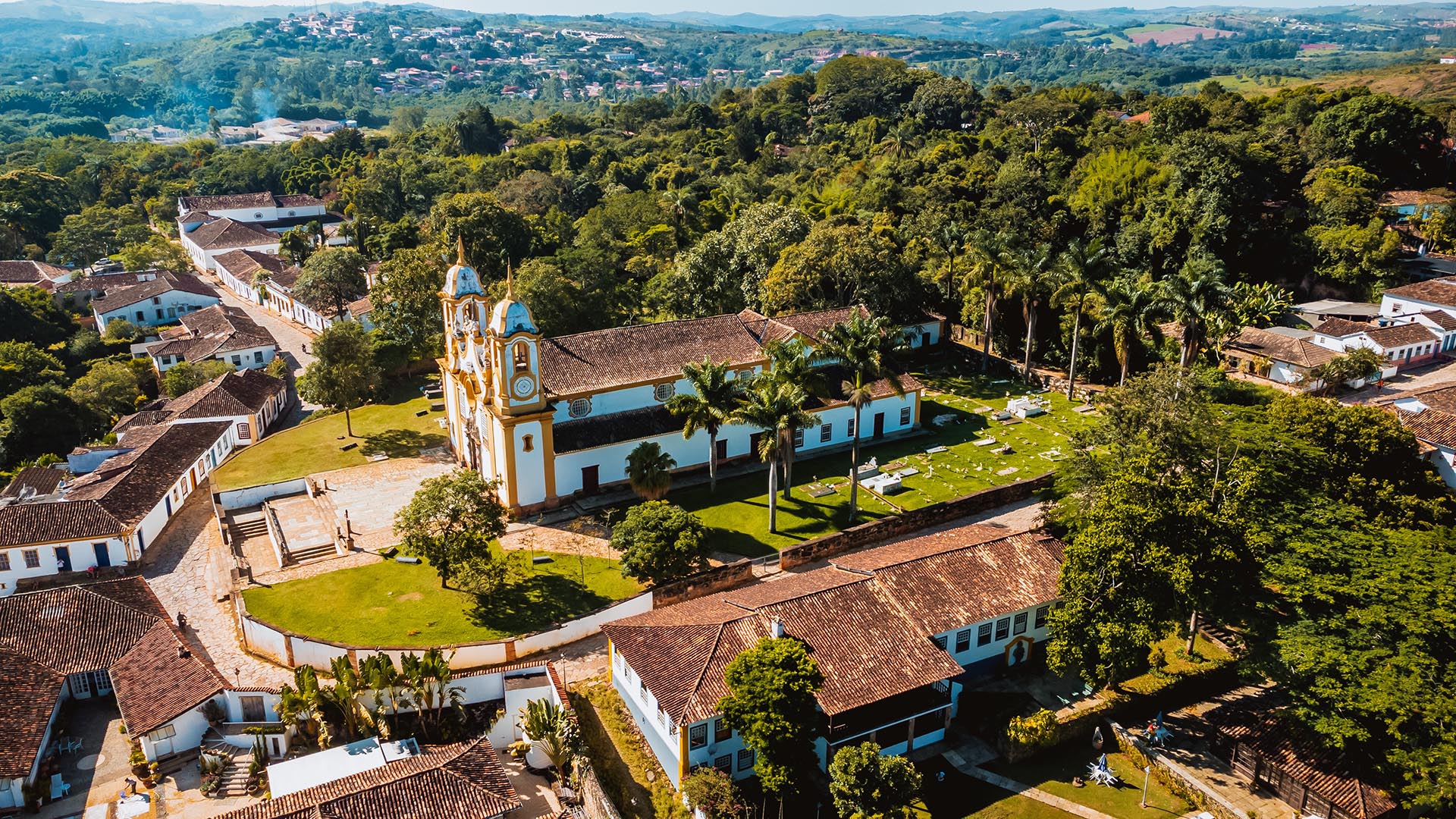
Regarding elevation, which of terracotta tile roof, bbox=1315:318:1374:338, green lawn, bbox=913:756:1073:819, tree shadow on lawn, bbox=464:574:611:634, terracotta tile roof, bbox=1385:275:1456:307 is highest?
terracotta tile roof, bbox=1385:275:1456:307

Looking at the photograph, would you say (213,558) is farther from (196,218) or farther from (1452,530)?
(196,218)

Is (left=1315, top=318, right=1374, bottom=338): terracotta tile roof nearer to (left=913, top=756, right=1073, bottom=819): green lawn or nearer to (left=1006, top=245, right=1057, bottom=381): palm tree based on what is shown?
(left=1006, top=245, right=1057, bottom=381): palm tree

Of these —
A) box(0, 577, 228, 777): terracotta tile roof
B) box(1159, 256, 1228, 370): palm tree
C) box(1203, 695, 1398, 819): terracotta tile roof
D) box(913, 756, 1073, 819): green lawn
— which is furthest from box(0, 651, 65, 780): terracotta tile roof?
box(1159, 256, 1228, 370): palm tree

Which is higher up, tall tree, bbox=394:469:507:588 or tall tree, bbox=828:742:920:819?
tall tree, bbox=394:469:507:588

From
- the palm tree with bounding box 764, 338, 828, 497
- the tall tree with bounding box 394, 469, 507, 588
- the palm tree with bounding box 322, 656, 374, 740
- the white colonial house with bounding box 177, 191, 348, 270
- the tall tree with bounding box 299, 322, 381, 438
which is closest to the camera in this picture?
the palm tree with bounding box 322, 656, 374, 740

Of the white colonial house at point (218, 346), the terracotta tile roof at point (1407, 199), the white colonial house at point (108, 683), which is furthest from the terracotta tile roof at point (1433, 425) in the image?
the white colonial house at point (218, 346)

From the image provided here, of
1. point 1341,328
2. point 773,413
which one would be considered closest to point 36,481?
point 773,413

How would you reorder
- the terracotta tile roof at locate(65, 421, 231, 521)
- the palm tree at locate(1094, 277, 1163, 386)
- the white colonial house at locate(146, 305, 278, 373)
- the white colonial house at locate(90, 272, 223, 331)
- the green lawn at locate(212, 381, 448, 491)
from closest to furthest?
1. the terracotta tile roof at locate(65, 421, 231, 521)
2. the green lawn at locate(212, 381, 448, 491)
3. the palm tree at locate(1094, 277, 1163, 386)
4. the white colonial house at locate(146, 305, 278, 373)
5. the white colonial house at locate(90, 272, 223, 331)
